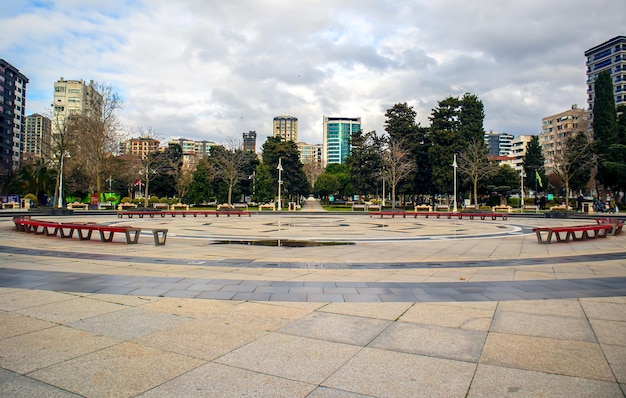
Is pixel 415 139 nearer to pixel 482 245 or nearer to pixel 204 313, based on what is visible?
pixel 482 245

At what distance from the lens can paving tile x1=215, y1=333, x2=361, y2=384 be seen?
354 centimetres

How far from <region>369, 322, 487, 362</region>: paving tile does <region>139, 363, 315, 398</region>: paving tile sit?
1.28 m

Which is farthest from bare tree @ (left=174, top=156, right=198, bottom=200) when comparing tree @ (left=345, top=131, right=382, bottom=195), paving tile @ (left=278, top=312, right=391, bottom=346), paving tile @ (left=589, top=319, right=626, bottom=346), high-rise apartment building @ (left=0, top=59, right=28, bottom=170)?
paving tile @ (left=589, top=319, right=626, bottom=346)

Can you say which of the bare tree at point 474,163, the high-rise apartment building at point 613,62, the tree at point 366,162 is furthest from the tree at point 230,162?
the high-rise apartment building at point 613,62

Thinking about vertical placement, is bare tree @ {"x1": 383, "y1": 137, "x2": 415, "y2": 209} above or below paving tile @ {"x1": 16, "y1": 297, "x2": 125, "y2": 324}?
above

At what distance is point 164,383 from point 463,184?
5832 centimetres

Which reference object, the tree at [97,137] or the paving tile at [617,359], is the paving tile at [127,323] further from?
the tree at [97,137]

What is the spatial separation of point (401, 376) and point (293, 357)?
3.44 feet

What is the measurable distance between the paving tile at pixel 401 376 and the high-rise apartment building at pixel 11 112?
89683 millimetres

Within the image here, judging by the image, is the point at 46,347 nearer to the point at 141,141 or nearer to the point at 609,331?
the point at 609,331

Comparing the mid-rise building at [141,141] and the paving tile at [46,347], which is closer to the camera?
the paving tile at [46,347]

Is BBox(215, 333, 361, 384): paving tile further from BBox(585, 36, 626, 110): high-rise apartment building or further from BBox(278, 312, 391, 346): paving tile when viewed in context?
BBox(585, 36, 626, 110): high-rise apartment building

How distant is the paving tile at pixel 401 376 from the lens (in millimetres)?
3195

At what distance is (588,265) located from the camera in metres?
9.77
